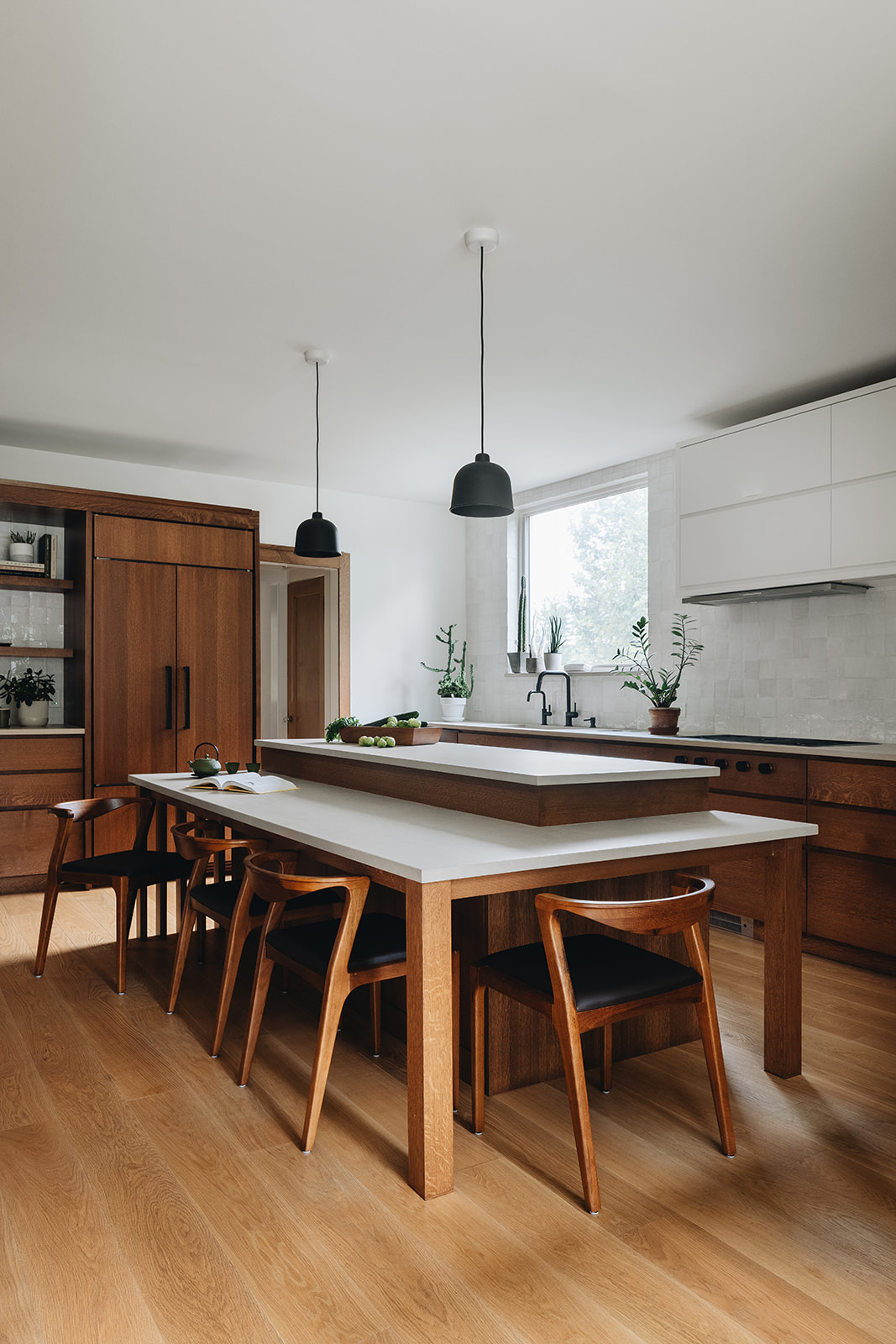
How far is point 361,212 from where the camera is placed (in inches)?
111

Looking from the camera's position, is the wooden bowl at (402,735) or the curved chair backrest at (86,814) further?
the wooden bowl at (402,735)

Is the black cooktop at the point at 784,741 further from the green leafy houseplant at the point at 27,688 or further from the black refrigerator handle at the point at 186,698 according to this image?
the green leafy houseplant at the point at 27,688

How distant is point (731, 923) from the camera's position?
4.31 metres

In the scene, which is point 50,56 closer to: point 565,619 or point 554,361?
point 554,361

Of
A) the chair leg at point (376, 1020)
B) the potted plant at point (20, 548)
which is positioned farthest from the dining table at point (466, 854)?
the potted plant at point (20, 548)

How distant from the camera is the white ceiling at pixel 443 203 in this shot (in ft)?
6.78

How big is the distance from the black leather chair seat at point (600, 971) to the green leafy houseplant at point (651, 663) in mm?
2937

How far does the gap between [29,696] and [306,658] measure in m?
2.32

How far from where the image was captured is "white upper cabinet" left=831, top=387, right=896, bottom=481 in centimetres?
388

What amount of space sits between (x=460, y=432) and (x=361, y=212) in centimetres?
245

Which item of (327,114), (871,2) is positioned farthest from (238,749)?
(871,2)

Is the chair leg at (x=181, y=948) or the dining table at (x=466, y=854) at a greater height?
the dining table at (x=466, y=854)

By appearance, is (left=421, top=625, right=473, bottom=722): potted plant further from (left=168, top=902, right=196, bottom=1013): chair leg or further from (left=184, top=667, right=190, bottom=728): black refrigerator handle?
(left=168, top=902, right=196, bottom=1013): chair leg

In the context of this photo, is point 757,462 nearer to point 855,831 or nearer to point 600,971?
point 855,831
